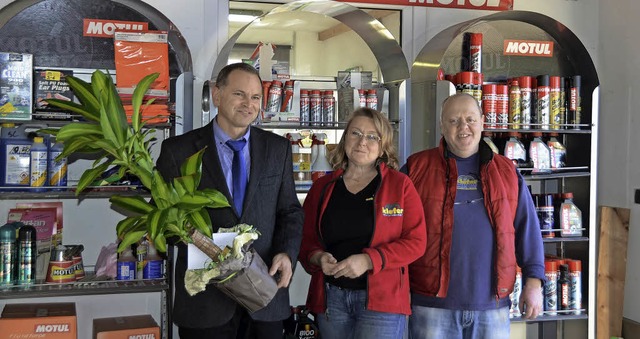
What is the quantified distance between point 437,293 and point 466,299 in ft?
0.39

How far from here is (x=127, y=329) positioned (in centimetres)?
379

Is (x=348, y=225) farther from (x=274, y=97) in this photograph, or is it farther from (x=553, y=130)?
(x=553, y=130)

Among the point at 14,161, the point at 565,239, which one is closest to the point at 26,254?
the point at 14,161

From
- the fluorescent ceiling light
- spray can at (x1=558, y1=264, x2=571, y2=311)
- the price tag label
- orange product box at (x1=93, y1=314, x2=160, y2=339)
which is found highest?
the fluorescent ceiling light

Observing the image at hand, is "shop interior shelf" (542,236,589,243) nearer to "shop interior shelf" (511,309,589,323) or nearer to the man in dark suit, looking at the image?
"shop interior shelf" (511,309,589,323)

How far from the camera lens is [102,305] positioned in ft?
13.8

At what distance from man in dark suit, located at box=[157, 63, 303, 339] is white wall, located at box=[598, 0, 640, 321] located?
271 centimetres

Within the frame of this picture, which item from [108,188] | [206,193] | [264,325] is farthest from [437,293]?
[108,188]

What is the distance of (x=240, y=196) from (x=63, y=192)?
1229 mm

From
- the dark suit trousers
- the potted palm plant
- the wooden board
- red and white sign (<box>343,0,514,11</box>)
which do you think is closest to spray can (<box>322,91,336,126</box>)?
red and white sign (<box>343,0,514,11</box>)

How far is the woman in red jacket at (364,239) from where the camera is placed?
2.88m

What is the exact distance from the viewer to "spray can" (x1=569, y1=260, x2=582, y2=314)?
4527 mm

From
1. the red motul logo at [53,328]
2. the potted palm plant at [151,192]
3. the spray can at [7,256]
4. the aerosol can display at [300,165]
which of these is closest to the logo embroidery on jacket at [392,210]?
the potted palm plant at [151,192]

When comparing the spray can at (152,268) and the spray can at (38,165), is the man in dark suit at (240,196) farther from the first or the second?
the spray can at (38,165)
